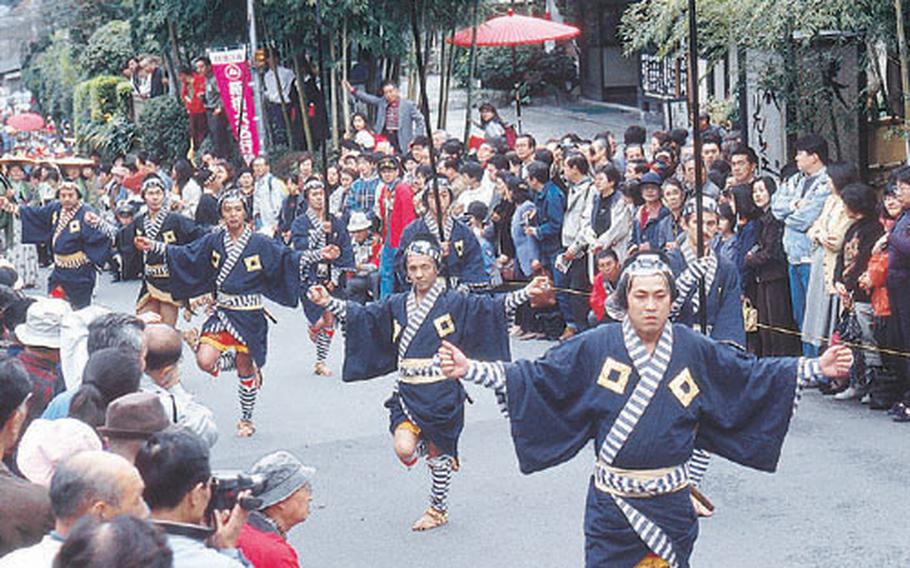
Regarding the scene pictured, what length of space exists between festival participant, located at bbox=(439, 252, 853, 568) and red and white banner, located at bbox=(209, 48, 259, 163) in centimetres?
1416

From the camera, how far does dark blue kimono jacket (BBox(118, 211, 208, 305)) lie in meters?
12.2

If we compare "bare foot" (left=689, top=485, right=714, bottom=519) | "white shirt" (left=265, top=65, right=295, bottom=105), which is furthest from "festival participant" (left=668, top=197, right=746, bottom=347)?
"white shirt" (left=265, top=65, right=295, bottom=105)

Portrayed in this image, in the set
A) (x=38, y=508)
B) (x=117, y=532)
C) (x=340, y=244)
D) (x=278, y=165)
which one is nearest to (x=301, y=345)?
(x=340, y=244)

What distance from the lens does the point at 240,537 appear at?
4.98 m

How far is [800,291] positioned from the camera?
11.0 metres

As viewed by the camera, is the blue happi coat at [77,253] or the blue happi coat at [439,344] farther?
the blue happi coat at [77,253]

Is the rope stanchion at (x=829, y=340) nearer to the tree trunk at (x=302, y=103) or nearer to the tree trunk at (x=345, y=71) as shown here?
the tree trunk at (x=345, y=71)

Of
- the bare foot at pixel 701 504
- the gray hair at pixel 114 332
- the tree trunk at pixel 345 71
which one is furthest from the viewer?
the tree trunk at pixel 345 71

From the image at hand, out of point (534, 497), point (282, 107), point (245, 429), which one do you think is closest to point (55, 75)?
point (282, 107)

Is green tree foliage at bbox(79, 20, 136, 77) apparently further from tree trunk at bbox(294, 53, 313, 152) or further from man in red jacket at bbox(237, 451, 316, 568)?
man in red jacket at bbox(237, 451, 316, 568)

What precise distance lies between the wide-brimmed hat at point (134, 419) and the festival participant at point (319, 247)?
646cm

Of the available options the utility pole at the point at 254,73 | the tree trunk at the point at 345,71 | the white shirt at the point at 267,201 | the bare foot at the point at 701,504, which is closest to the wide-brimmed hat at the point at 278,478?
the bare foot at the point at 701,504

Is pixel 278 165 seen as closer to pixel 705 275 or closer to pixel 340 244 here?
pixel 340 244

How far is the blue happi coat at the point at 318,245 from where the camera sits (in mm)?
12344
